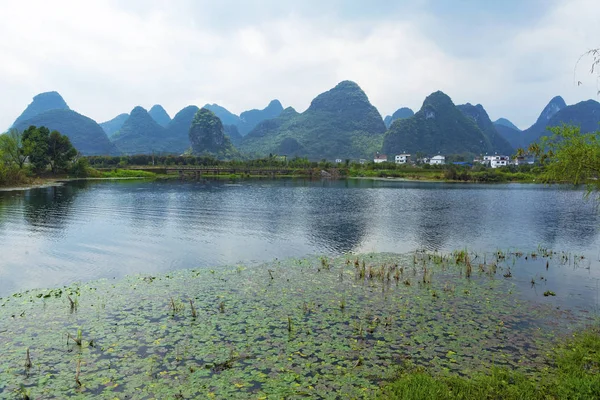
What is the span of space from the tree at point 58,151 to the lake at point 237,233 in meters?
51.9

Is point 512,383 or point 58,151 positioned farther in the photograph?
point 58,151

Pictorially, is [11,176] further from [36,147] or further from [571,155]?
[571,155]

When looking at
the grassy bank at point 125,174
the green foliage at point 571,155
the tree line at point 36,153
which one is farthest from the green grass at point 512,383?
the grassy bank at point 125,174

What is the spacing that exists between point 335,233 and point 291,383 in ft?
79.7

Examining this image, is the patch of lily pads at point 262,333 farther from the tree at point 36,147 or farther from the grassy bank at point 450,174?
the grassy bank at point 450,174

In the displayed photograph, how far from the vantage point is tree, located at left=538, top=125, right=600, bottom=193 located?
48.7 feet

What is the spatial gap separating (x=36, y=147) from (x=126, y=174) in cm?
3517

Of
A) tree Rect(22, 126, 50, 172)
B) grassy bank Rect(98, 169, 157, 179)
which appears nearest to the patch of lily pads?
tree Rect(22, 126, 50, 172)

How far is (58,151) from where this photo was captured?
102m

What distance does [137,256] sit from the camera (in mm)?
24750

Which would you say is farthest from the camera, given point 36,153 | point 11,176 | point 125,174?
point 125,174

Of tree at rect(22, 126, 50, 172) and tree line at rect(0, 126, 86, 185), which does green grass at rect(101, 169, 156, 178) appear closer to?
tree line at rect(0, 126, 86, 185)

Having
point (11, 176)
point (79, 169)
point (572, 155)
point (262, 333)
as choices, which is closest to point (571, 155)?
point (572, 155)

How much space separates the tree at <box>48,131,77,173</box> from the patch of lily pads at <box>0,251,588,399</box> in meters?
102
